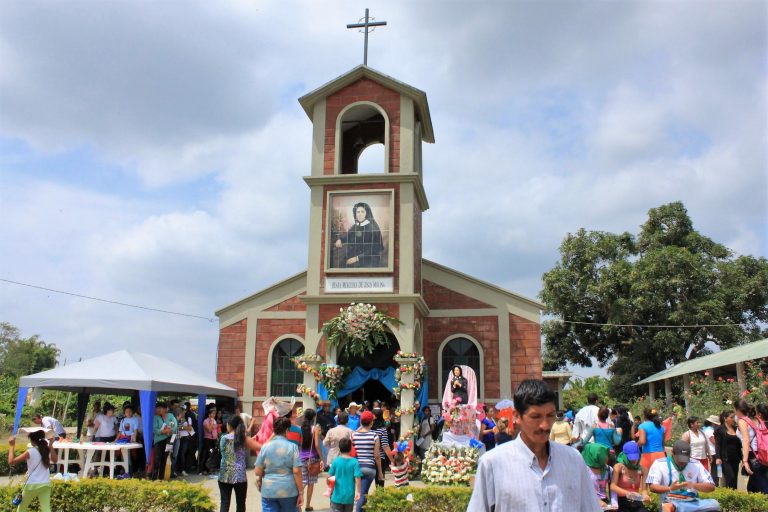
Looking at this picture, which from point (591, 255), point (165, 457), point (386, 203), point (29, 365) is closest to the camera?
point (165, 457)

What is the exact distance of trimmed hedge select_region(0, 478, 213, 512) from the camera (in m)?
8.70

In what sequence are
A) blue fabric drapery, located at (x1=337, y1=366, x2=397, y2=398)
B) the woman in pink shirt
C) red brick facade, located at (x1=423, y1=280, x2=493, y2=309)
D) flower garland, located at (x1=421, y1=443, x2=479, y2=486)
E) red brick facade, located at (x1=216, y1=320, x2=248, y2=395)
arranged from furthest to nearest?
red brick facade, located at (x1=423, y1=280, x2=493, y2=309)
red brick facade, located at (x1=216, y1=320, x2=248, y2=395)
blue fabric drapery, located at (x1=337, y1=366, x2=397, y2=398)
the woman in pink shirt
flower garland, located at (x1=421, y1=443, x2=479, y2=486)

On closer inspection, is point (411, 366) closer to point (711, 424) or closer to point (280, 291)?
point (280, 291)

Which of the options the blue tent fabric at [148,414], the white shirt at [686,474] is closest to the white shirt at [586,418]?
the white shirt at [686,474]

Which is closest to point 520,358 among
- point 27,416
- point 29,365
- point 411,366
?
point 411,366

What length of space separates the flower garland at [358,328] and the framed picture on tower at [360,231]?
1301 millimetres

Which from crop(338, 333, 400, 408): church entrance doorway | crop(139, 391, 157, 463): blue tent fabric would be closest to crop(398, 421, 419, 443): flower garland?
crop(338, 333, 400, 408): church entrance doorway

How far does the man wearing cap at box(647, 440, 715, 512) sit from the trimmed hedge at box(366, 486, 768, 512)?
1.71 meters

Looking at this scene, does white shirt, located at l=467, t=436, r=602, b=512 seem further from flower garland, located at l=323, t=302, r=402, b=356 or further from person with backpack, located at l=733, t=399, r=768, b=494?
flower garland, located at l=323, t=302, r=402, b=356

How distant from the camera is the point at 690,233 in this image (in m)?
32.9

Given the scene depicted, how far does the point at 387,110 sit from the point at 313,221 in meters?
4.12

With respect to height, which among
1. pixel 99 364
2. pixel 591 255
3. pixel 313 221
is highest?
pixel 591 255

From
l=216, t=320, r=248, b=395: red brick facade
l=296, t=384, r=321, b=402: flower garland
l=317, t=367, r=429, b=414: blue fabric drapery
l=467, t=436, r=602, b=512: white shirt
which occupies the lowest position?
l=467, t=436, r=602, b=512: white shirt

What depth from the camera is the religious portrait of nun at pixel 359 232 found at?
60.4ft
